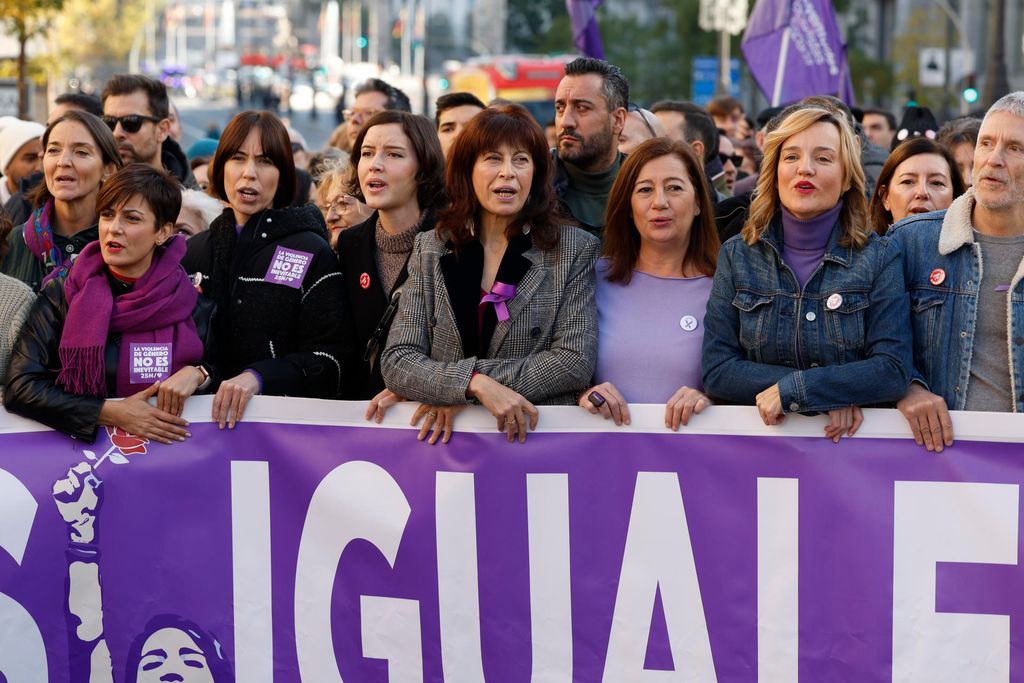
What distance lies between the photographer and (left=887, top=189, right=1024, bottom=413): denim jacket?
4234 millimetres

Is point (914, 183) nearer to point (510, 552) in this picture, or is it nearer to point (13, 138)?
point (510, 552)

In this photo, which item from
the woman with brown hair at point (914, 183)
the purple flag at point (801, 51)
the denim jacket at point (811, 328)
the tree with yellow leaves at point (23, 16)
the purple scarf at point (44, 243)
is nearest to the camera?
the denim jacket at point (811, 328)

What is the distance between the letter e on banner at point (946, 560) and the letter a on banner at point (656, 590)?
0.59 m

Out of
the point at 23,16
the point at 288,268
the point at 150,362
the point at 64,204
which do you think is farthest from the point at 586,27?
the point at 23,16

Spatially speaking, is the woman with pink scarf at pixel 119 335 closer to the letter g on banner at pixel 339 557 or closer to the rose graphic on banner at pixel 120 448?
the rose graphic on banner at pixel 120 448

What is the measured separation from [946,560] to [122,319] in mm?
2651

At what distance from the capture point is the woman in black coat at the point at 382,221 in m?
5.03

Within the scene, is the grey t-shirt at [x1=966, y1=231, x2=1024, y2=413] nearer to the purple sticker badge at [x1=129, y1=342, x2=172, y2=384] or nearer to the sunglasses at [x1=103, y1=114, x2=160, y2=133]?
the purple sticker badge at [x1=129, y1=342, x2=172, y2=384]

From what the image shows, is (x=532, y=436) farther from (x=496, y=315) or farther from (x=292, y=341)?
(x=292, y=341)

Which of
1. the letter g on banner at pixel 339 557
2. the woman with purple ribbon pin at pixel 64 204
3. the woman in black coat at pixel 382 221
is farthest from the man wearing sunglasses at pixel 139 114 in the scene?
the letter g on banner at pixel 339 557

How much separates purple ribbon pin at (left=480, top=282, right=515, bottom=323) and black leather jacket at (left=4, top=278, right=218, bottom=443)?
123 centimetres

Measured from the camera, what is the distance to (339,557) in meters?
4.59

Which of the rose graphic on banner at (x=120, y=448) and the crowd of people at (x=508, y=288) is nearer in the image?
the crowd of people at (x=508, y=288)

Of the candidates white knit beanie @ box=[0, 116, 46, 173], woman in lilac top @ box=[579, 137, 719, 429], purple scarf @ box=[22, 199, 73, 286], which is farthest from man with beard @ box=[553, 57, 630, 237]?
white knit beanie @ box=[0, 116, 46, 173]
